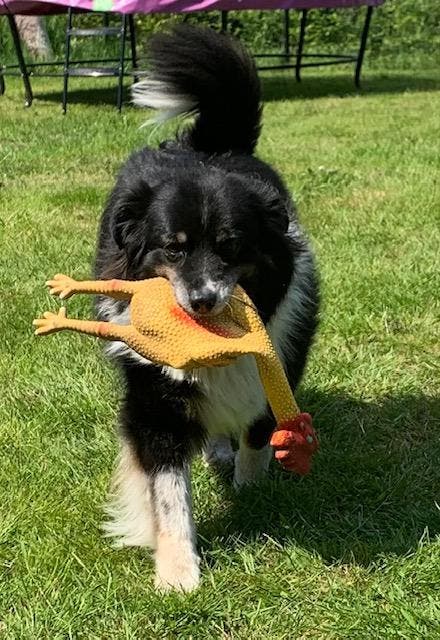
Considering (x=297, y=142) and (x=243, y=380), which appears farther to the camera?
(x=297, y=142)

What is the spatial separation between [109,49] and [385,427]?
1275cm

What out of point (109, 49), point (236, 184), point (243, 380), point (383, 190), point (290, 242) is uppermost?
point (236, 184)

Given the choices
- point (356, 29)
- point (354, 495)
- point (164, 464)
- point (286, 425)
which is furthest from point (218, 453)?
point (356, 29)

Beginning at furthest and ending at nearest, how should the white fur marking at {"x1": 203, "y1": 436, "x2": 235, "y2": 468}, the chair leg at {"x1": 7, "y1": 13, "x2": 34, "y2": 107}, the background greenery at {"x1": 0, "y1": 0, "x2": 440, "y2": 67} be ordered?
the background greenery at {"x1": 0, "y1": 0, "x2": 440, "y2": 67} → the chair leg at {"x1": 7, "y1": 13, "x2": 34, "y2": 107} → the white fur marking at {"x1": 203, "y1": 436, "x2": 235, "y2": 468}

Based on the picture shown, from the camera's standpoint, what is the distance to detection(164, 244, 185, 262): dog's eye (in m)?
2.29

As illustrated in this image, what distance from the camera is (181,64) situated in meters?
3.06

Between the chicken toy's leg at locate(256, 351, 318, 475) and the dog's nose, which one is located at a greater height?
the dog's nose

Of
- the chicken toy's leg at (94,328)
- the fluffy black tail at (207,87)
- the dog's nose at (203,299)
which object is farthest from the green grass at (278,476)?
the fluffy black tail at (207,87)

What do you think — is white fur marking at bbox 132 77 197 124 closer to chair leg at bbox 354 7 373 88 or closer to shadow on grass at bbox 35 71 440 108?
shadow on grass at bbox 35 71 440 108

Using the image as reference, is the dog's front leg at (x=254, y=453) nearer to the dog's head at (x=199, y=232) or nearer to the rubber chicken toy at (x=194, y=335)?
the rubber chicken toy at (x=194, y=335)

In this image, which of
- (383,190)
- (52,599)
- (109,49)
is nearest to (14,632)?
(52,599)

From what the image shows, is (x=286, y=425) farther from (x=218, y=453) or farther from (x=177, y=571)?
(x=218, y=453)

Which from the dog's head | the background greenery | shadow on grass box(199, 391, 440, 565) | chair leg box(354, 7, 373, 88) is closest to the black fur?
the dog's head

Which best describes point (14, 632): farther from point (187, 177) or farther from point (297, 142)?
point (297, 142)
